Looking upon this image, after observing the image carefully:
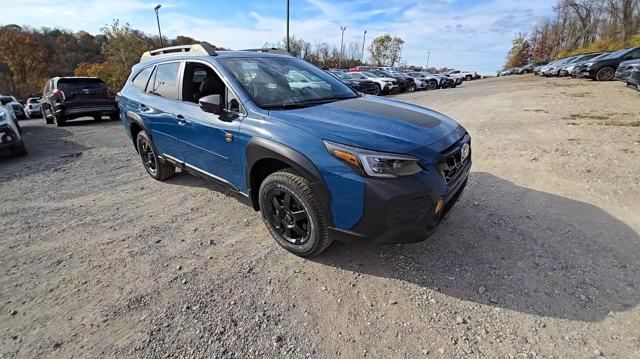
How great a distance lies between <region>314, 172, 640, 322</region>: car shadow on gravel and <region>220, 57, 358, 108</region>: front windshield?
147cm

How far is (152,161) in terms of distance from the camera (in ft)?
15.8

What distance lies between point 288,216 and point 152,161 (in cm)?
306

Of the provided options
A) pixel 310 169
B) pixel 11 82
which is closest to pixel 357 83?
pixel 310 169

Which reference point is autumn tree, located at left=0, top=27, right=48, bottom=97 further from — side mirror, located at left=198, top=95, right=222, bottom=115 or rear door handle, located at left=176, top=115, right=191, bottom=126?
side mirror, located at left=198, top=95, right=222, bottom=115

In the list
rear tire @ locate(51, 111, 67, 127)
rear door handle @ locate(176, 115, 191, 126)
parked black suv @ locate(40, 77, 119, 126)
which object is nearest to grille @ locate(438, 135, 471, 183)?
rear door handle @ locate(176, 115, 191, 126)

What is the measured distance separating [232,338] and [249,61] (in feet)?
8.73

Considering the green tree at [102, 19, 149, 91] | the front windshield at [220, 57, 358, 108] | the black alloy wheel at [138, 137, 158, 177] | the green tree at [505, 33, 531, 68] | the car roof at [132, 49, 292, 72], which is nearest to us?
the front windshield at [220, 57, 358, 108]

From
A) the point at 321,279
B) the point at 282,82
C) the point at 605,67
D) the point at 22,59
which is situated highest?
the point at 22,59

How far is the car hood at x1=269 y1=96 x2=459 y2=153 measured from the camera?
2.27 m

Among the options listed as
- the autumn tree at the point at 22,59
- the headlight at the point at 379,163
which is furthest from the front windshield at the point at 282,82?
the autumn tree at the point at 22,59

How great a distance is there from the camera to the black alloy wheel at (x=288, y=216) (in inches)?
106

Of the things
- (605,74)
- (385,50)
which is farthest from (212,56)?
(385,50)

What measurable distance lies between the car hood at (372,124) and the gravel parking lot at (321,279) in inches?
41.8

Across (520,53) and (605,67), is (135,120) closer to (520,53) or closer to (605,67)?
(605,67)
